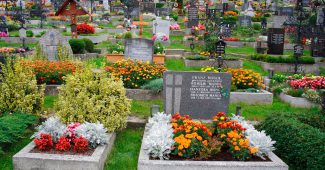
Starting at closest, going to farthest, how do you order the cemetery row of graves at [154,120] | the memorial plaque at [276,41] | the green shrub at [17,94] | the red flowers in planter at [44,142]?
the cemetery row of graves at [154,120]
the red flowers in planter at [44,142]
the green shrub at [17,94]
the memorial plaque at [276,41]

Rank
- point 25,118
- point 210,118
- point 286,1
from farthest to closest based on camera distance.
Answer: point 286,1 → point 210,118 → point 25,118

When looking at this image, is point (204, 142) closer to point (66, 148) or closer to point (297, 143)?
point (297, 143)

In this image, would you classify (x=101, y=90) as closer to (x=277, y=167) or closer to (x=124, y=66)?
(x=277, y=167)

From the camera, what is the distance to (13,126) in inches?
304

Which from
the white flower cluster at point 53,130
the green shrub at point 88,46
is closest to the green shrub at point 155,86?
the white flower cluster at point 53,130

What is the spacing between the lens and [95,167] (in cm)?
668

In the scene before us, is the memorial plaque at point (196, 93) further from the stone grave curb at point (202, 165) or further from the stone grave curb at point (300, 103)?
the stone grave curb at point (300, 103)

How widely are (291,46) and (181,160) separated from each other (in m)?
20.1

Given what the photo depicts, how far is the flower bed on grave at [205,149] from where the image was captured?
671 centimetres

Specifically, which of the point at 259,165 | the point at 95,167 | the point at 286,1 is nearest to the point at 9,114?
the point at 95,167

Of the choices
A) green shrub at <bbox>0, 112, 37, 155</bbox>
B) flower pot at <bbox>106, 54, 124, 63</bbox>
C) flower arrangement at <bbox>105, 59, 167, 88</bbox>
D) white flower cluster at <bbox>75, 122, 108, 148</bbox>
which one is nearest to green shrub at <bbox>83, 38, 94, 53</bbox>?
flower pot at <bbox>106, 54, 124, 63</bbox>

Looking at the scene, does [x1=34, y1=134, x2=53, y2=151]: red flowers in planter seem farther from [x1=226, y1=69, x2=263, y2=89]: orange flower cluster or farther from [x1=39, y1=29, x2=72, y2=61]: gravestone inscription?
[x1=39, y1=29, x2=72, y2=61]: gravestone inscription

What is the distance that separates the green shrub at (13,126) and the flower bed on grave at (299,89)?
7.89m

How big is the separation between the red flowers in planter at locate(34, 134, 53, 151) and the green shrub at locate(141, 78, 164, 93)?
498 centimetres
